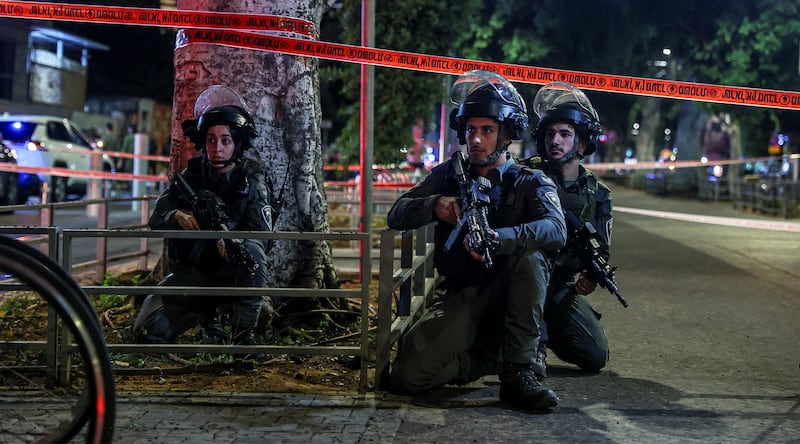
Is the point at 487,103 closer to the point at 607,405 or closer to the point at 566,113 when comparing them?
the point at 566,113

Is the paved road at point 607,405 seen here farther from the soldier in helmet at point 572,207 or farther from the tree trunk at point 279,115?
the tree trunk at point 279,115

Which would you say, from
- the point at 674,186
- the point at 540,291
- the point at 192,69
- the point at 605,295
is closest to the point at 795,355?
the point at 540,291

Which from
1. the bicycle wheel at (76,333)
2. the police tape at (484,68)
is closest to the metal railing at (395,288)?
the police tape at (484,68)

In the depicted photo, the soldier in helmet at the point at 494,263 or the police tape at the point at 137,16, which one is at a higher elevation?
the police tape at the point at 137,16

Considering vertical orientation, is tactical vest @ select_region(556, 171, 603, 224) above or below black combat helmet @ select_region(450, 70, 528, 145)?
below

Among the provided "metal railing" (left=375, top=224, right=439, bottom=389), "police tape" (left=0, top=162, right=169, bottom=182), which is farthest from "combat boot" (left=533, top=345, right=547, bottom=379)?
"police tape" (left=0, top=162, right=169, bottom=182)

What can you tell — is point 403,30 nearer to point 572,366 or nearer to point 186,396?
point 572,366

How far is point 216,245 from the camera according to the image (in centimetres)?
586

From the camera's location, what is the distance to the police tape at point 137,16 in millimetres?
6641

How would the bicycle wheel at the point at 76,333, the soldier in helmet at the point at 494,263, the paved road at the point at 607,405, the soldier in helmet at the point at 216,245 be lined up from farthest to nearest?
the soldier in helmet at the point at 216,245 → the soldier in helmet at the point at 494,263 → the paved road at the point at 607,405 → the bicycle wheel at the point at 76,333

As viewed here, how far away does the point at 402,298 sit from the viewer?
19.1 feet

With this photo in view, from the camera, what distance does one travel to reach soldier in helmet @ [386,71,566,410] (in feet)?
16.8

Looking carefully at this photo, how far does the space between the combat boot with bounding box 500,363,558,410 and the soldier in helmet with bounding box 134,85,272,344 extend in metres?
1.62

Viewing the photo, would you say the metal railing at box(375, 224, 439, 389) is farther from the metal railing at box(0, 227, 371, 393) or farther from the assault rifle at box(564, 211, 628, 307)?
the assault rifle at box(564, 211, 628, 307)
